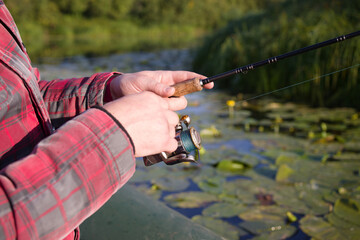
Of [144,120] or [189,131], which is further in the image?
[189,131]

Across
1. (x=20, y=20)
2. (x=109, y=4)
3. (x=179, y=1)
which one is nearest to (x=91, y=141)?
(x=20, y=20)

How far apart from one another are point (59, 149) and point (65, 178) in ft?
0.16

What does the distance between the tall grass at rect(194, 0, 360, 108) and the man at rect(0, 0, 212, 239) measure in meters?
2.97

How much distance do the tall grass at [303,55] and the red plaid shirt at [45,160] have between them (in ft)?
9.94

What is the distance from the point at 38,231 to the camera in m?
0.51

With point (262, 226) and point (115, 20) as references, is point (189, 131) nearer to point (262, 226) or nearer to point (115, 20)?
point (262, 226)

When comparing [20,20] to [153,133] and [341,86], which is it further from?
[153,133]

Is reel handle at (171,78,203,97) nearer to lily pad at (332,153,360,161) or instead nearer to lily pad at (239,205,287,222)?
lily pad at (239,205,287,222)

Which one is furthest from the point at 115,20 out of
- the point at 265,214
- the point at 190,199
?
the point at 265,214

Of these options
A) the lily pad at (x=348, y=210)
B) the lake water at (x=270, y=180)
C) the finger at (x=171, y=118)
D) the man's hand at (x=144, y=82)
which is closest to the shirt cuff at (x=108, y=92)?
the man's hand at (x=144, y=82)

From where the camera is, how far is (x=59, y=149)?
0.55 m

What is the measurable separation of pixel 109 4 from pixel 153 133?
1125 inches

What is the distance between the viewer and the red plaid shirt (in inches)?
19.9

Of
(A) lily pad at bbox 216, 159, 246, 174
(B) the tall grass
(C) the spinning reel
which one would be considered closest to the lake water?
(A) lily pad at bbox 216, 159, 246, 174
